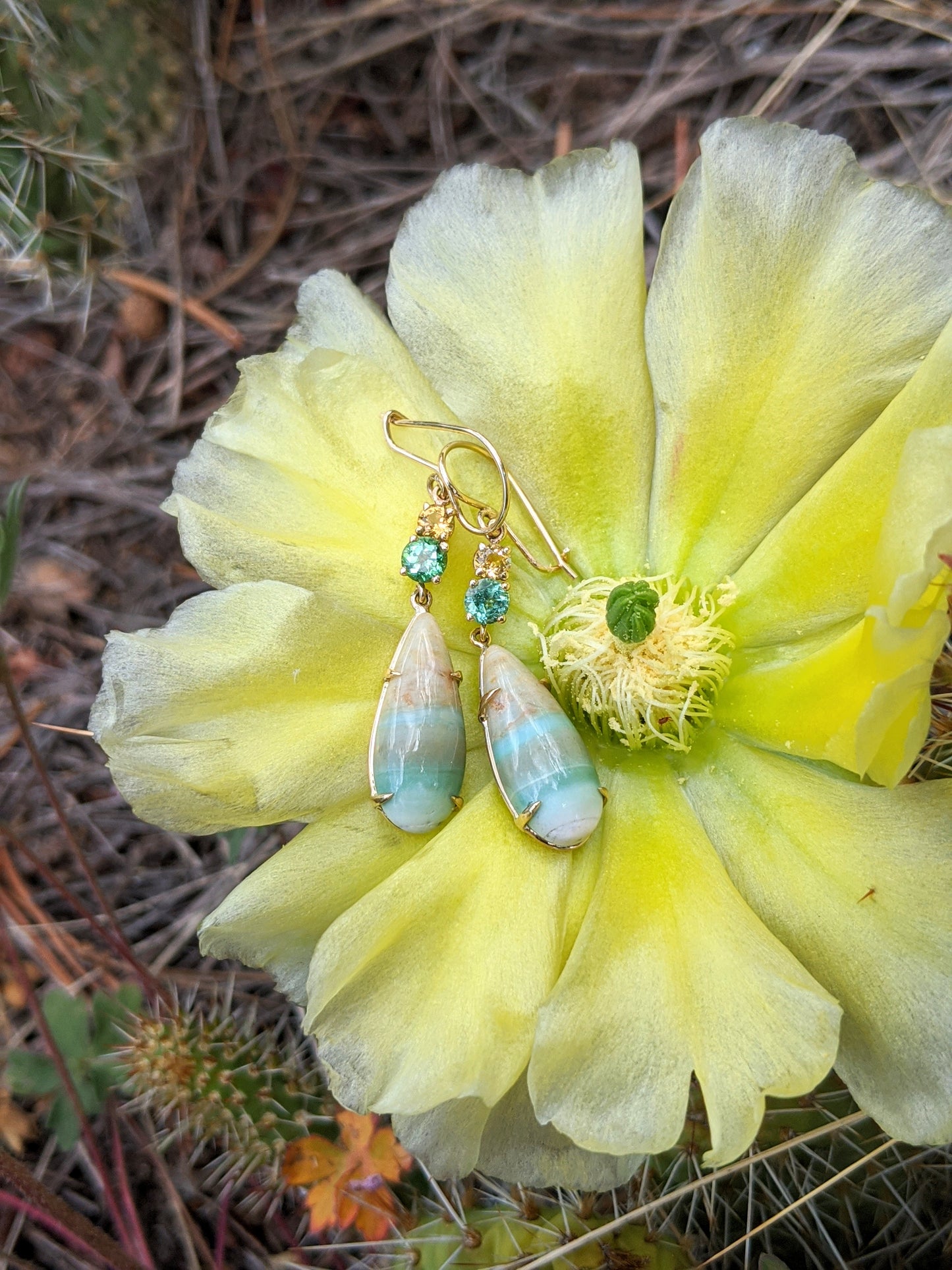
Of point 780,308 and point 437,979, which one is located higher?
point 780,308

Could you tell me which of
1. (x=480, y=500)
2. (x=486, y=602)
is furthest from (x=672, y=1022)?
(x=480, y=500)

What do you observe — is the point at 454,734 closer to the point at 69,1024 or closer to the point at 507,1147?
the point at 507,1147

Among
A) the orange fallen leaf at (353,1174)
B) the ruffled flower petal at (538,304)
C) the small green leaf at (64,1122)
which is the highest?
the ruffled flower petal at (538,304)

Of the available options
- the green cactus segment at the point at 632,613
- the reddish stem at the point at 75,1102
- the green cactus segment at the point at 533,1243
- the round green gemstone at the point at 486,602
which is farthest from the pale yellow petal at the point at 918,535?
the reddish stem at the point at 75,1102

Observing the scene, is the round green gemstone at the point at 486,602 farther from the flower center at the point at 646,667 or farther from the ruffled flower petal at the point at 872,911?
the ruffled flower petal at the point at 872,911

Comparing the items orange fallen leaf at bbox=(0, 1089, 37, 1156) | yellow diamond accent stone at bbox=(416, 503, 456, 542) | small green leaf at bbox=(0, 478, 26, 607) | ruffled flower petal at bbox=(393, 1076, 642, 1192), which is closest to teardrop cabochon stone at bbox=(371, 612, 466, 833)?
yellow diamond accent stone at bbox=(416, 503, 456, 542)

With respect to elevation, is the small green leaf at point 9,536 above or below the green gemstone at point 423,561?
below

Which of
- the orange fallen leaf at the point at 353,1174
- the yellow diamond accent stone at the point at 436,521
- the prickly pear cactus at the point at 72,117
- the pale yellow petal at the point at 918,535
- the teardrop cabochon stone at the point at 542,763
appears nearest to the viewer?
the pale yellow petal at the point at 918,535
